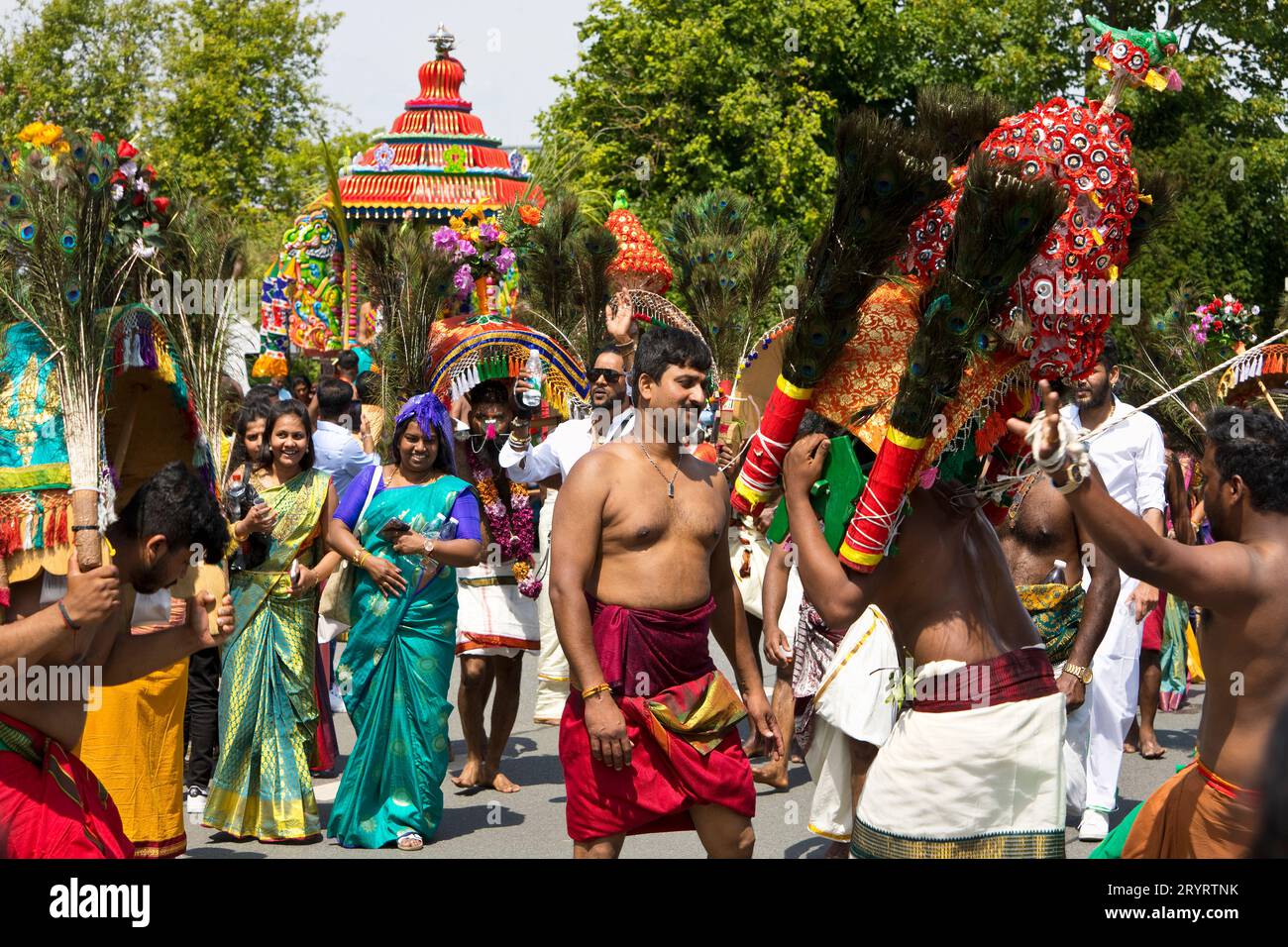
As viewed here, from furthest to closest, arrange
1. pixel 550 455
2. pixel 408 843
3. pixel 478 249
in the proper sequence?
pixel 478 249, pixel 550 455, pixel 408 843

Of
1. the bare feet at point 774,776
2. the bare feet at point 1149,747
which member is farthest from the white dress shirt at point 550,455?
the bare feet at point 1149,747

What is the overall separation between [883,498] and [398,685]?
12.2 feet

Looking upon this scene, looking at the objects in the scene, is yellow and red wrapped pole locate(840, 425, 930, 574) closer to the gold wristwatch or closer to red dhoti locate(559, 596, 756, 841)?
red dhoti locate(559, 596, 756, 841)

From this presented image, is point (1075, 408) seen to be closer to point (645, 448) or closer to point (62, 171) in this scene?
point (645, 448)

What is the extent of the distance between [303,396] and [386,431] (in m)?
5.13

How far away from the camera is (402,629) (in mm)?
7746

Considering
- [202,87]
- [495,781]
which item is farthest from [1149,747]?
[202,87]

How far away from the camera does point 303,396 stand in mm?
14727

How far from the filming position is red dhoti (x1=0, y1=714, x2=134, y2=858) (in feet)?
14.5

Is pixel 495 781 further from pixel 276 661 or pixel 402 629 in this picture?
pixel 276 661

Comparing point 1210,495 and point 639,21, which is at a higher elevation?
point 639,21

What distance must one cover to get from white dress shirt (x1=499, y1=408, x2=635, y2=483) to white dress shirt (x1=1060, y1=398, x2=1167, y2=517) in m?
2.39

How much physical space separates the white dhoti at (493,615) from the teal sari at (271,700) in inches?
39.5
